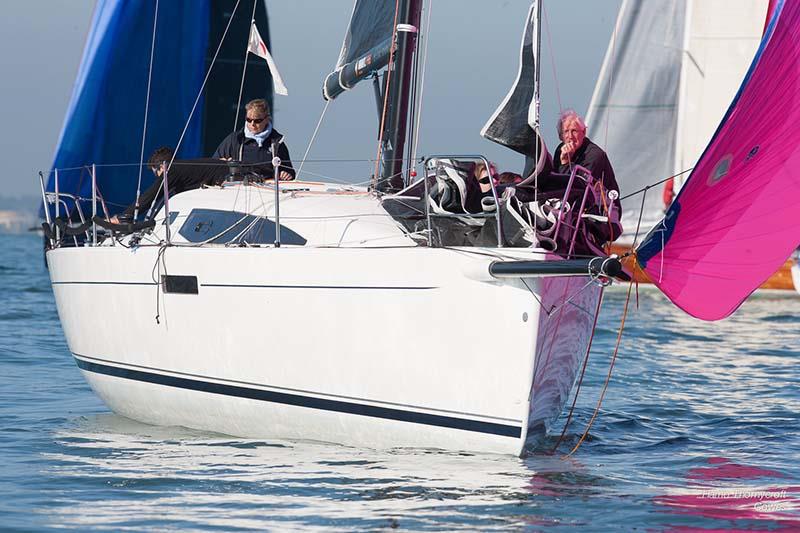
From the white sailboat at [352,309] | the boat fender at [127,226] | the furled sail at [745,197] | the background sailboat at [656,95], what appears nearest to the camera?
the furled sail at [745,197]

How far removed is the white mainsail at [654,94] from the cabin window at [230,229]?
17130mm

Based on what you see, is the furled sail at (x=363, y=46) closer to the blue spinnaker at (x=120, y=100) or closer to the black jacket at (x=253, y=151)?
the black jacket at (x=253, y=151)

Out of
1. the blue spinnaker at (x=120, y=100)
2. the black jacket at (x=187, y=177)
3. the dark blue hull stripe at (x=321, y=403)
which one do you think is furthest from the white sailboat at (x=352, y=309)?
the blue spinnaker at (x=120, y=100)

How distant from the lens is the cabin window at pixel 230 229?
767 cm

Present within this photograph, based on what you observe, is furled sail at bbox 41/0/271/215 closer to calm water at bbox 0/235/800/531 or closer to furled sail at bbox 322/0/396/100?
calm water at bbox 0/235/800/531

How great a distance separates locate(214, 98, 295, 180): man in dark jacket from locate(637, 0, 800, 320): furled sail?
318 cm

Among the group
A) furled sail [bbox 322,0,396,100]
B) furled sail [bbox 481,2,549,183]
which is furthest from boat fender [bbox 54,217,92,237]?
furled sail [bbox 481,2,549,183]

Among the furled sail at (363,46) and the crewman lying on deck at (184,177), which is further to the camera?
the crewman lying on deck at (184,177)

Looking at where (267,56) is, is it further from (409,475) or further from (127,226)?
(409,475)

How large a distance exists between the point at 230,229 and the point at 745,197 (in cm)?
314

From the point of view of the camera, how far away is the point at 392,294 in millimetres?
6789

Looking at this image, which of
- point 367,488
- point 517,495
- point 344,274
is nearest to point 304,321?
point 344,274

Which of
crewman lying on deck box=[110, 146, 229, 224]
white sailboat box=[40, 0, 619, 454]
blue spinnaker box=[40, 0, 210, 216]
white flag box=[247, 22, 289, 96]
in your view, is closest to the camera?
white sailboat box=[40, 0, 619, 454]

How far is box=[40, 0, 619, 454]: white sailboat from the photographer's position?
6.61 m
